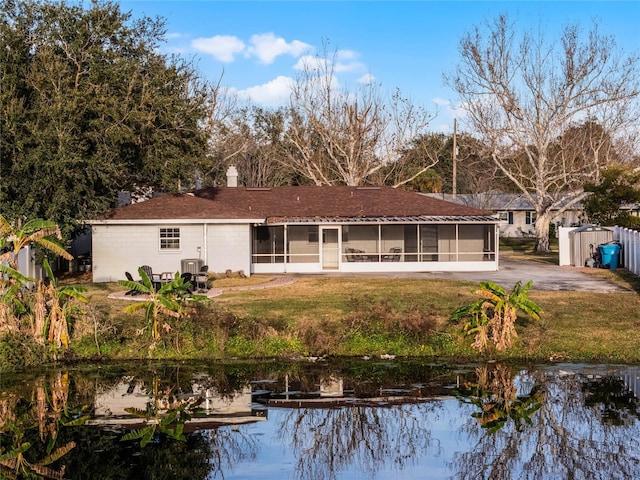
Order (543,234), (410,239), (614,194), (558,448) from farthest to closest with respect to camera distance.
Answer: (543,234) < (614,194) < (410,239) < (558,448)

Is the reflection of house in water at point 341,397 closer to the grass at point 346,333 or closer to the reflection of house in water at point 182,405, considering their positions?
the reflection of house in water at point 182,405

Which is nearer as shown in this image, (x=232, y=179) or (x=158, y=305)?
(x=158, y=305)

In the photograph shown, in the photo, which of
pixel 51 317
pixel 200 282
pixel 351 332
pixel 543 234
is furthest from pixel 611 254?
pixel 51 317

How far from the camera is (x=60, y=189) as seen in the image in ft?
92.7

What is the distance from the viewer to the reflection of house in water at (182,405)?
13430 millimetres

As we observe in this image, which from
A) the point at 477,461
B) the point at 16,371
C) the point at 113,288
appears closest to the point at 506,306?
the point at 477,461

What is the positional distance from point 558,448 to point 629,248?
22.0 metres

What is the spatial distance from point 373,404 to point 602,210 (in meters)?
27.3

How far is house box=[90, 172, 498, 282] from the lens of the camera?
31000 mm

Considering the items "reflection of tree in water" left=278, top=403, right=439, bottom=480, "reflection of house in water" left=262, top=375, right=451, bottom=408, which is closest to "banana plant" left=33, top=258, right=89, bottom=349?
"reflection of house in water" left=262, top=375, right=451, bottom=408

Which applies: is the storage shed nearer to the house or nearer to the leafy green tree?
the leafy green tree

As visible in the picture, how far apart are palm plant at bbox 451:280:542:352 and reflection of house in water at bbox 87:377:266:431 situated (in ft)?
18.9

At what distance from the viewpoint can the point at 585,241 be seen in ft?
117

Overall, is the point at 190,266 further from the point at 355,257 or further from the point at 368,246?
the point at 368,246
